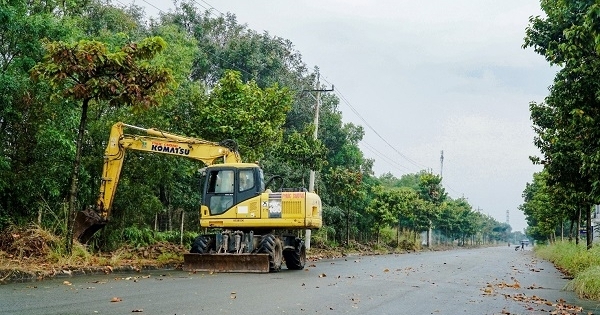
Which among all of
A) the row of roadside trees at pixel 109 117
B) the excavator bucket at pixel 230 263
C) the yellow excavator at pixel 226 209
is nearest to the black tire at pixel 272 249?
the yellow excavator at pixel 226 209

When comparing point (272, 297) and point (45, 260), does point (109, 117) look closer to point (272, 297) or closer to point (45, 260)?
point (45, 260)

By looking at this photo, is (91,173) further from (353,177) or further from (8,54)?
(353,177)

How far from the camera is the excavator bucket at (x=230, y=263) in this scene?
16922 millimetres

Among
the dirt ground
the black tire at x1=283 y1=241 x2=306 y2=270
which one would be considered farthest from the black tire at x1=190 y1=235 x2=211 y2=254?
the black tire at x1=283 y1=241 x2=306 y2=270

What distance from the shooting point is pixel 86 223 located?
17.3 metres

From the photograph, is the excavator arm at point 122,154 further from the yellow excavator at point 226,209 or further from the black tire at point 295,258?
the black tire at point 295,258

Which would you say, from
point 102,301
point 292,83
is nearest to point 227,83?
point 102,301

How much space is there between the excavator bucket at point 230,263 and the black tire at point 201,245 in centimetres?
79

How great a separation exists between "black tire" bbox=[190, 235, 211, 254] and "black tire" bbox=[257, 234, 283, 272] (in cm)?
155

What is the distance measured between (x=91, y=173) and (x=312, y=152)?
14.7 metres

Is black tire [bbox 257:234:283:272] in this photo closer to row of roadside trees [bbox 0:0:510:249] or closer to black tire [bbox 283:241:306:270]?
black tire [bbox 283:241:306:270]

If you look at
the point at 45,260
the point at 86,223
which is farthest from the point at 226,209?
the point at 45,260

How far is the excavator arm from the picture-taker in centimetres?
1734

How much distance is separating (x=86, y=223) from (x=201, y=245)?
3234 mm
